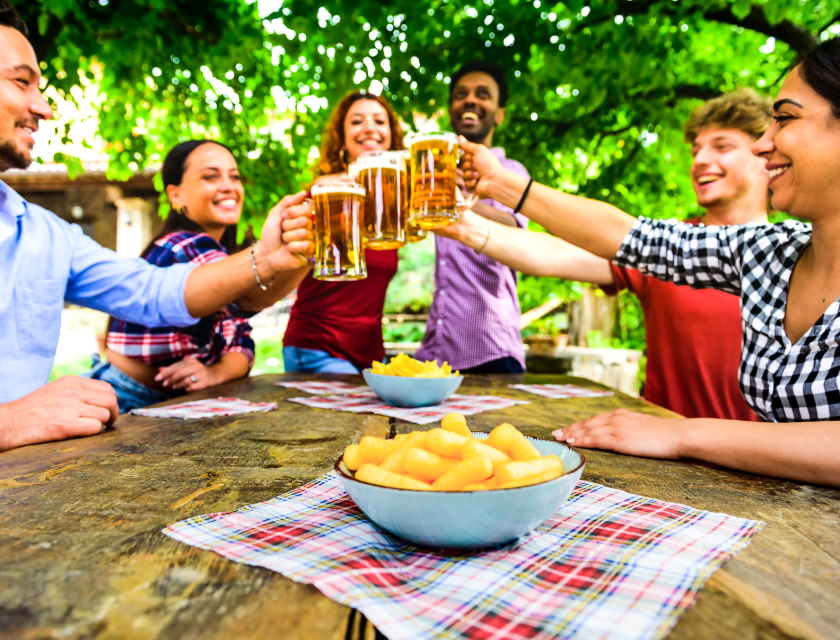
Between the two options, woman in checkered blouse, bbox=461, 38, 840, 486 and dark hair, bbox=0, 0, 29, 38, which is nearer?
woman in checkered blouse, bbox=461, 38, 840, 486

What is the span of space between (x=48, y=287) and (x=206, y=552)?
156 cm

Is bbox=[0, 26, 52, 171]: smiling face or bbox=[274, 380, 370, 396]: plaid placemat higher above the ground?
bbox=[0, 26, 52, 171]: smiling face

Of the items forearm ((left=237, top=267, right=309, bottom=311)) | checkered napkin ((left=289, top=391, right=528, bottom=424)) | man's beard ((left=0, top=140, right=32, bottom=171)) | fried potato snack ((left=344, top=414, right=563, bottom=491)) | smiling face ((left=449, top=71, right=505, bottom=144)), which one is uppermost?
smiling face ((left=449, top=71, right=505, bottom=144))

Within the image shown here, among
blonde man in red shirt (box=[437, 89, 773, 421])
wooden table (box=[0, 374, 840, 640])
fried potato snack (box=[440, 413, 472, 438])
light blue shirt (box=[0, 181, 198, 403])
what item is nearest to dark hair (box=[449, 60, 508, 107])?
blonde man in red shirt (box=[437, 89, 773, 421])

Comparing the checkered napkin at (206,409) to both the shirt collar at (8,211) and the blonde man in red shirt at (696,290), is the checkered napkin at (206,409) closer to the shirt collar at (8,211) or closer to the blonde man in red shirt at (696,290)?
the shirt collar at (8,211)

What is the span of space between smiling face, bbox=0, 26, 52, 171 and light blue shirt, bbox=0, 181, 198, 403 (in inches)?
6.3

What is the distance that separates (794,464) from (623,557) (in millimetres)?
559

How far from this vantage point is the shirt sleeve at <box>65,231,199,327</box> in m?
1.96

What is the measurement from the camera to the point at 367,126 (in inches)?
117

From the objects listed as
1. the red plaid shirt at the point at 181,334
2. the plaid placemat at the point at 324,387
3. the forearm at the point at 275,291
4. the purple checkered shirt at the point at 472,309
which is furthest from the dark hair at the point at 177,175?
the purple checkered shirt at the point at 472,309

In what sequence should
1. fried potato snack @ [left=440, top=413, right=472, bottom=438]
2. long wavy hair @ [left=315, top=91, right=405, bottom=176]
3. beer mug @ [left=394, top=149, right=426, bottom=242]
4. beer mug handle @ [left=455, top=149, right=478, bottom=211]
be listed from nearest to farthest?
fried potato snack @ [left=440, top=413, right=472, bottom=438], beer mug @ [left=394, top=149, right=426, bottom=242], beer mug handle @ [left=455, top=149, right=478, bottom=211], long wavy hair @ [left=315, top=91, right=405, bottom=176]

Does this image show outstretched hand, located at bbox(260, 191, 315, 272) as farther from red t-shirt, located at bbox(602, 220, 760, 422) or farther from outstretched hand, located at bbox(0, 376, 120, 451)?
red t-shirt, located at bbox(602, 220, 760, 422)

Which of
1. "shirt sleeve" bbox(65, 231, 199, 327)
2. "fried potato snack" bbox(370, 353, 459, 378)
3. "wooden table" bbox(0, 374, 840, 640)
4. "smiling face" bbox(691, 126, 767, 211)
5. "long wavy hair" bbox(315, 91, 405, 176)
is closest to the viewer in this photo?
"wooden table" bbox(0, 374, 840, 640)

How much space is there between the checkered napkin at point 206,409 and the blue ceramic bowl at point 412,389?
35 centimetres
